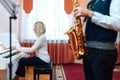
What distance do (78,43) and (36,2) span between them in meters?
4.58

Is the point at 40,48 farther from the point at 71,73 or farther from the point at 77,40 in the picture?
the point at 77,40

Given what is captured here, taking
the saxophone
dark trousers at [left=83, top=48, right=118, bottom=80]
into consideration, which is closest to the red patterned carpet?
the saxophone

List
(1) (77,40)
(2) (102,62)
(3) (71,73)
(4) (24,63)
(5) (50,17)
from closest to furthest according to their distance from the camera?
(2) (102,62) → (1) (77,40) → (4) (24,63) → (3) (71,73) → (5) (50,17)

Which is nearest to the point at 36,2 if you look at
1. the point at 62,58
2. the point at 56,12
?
the point at 56,12

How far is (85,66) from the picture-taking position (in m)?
1.51

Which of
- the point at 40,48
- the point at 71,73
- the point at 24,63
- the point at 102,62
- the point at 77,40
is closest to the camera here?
the point at 102,62

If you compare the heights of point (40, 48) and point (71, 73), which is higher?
point (40, 48)

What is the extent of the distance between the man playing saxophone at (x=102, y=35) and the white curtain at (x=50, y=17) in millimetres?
4510

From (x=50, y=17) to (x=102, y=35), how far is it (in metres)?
4.64

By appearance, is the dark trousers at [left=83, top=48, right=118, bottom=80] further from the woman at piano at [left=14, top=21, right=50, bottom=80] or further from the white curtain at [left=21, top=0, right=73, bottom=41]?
the white curtain at [left=21, top=0, right=73, bottom=41]

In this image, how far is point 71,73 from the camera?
16.6 feet

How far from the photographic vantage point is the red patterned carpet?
15.0 feet

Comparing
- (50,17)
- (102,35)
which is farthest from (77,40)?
(50,17)

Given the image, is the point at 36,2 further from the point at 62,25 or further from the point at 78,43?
the point at 78,43
